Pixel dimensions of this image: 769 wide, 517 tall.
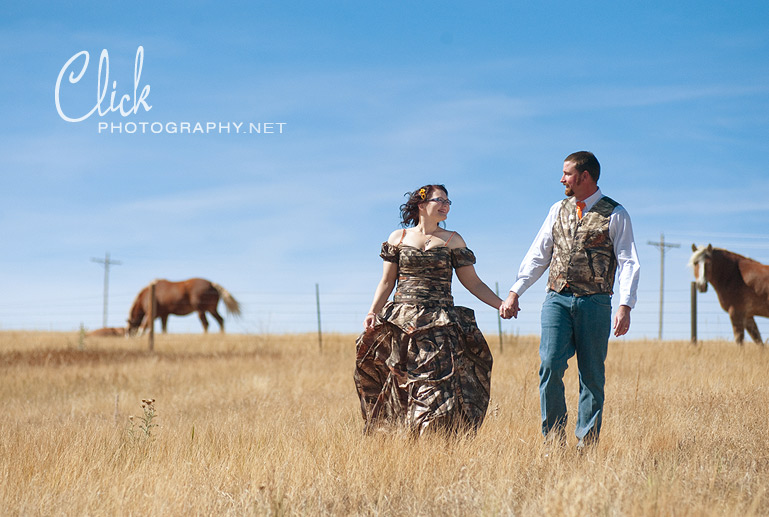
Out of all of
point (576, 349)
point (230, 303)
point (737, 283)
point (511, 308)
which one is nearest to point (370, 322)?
point (511, 308)

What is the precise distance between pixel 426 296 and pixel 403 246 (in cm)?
39

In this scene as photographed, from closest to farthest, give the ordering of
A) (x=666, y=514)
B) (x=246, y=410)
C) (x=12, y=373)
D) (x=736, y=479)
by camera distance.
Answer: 1. (x=666, y=514)
2. (x=736, y=479)
3. (x=246, y=410)
4. (x=12, y=373)

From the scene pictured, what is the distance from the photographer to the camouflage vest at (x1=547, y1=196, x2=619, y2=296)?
4.30 m

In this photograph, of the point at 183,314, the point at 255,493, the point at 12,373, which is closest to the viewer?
the point at 255,493

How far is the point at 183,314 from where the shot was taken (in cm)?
2942

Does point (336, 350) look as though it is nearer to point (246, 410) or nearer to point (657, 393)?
point (246, 410)

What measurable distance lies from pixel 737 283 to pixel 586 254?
10.4 m

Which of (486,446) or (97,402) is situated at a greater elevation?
(486,446)

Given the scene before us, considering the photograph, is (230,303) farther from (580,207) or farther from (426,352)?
(580,207)

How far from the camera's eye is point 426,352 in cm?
466

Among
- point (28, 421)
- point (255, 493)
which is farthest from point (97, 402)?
point (255, 493)

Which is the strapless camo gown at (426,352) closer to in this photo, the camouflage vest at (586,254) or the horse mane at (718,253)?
the camouflage vest at (586,254)

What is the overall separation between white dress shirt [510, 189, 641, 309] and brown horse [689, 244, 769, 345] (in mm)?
9989

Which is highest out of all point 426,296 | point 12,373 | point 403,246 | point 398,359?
point 403,246
